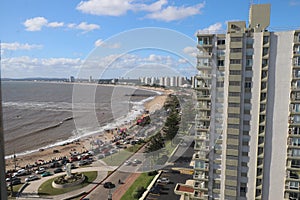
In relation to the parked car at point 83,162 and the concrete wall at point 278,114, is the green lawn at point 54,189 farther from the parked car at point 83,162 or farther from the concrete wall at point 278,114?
the concrete wall at point 278,114

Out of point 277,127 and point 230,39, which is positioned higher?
point 230,39

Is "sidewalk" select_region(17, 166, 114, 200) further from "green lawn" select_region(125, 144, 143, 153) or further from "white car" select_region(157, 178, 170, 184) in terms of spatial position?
"green lawn" select_region(125, 144, 143, 153)

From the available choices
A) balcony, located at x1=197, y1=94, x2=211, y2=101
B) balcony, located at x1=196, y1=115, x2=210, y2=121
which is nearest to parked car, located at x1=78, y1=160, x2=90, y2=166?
balcony, located at x1=196, y1=115, x2=210, y2=121

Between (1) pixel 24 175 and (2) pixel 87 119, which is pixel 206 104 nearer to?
(1) pixel 24 175

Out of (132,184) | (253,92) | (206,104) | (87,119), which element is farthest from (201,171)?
(87,119)

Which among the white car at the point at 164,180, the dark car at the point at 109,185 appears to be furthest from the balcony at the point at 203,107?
the dark car at the point at 109,185

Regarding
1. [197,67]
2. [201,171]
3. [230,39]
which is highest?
[230,39]
